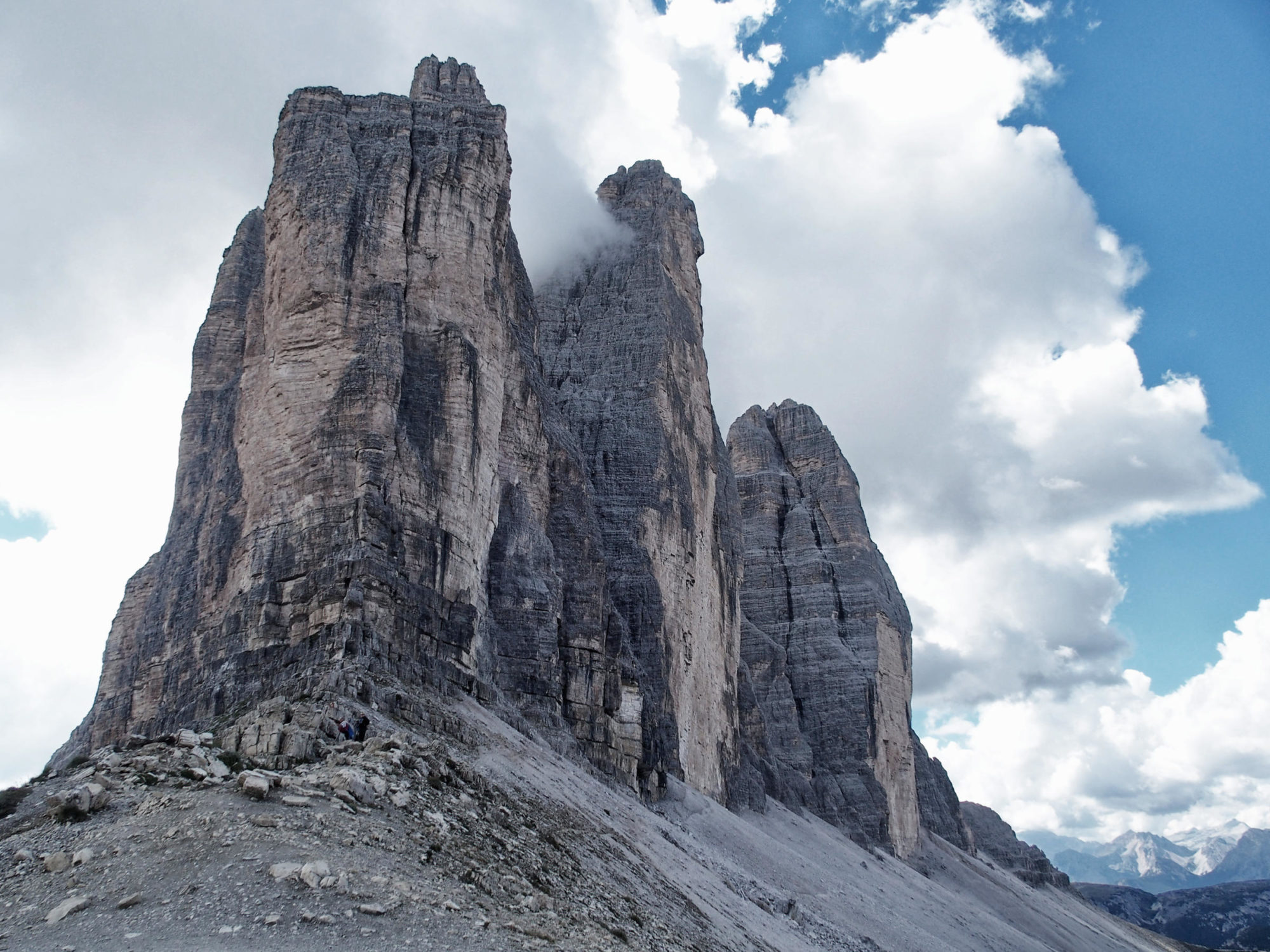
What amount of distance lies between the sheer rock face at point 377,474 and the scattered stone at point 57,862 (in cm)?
1221

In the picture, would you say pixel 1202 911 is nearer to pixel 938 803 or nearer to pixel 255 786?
pixel 938 803

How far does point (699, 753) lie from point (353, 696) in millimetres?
30804

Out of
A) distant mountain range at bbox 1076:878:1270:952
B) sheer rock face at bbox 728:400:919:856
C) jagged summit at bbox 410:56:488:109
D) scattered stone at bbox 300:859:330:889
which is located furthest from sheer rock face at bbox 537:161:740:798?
distant mountain range at bbox 1076:878:1270:952

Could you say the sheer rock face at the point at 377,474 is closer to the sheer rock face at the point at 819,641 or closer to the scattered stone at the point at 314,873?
the scattered stone at the point at 314,873

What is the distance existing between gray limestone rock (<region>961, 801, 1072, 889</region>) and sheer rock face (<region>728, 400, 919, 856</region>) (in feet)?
57.1

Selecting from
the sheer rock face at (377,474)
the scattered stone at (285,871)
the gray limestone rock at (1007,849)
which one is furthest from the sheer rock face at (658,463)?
A: the gray limestone rock at (1007,849)

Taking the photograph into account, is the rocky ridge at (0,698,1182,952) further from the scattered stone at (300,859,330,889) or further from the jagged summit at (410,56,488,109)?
the jagged summit at (410,56,488,109)

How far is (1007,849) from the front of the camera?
316 feet

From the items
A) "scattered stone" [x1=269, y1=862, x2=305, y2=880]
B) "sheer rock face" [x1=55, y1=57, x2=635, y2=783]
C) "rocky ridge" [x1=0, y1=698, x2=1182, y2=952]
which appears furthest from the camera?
"sheer rock face" [x1=55, y1=57, x2=635, y2=783]

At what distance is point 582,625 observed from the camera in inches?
1713

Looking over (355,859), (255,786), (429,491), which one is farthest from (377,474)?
(355,859)

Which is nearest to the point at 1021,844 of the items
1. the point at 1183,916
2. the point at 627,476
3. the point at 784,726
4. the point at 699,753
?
the point at 784,726

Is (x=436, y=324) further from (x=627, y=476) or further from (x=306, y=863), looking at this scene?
(x=306, y=863)

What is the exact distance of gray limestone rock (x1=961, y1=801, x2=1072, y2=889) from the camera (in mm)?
94312
